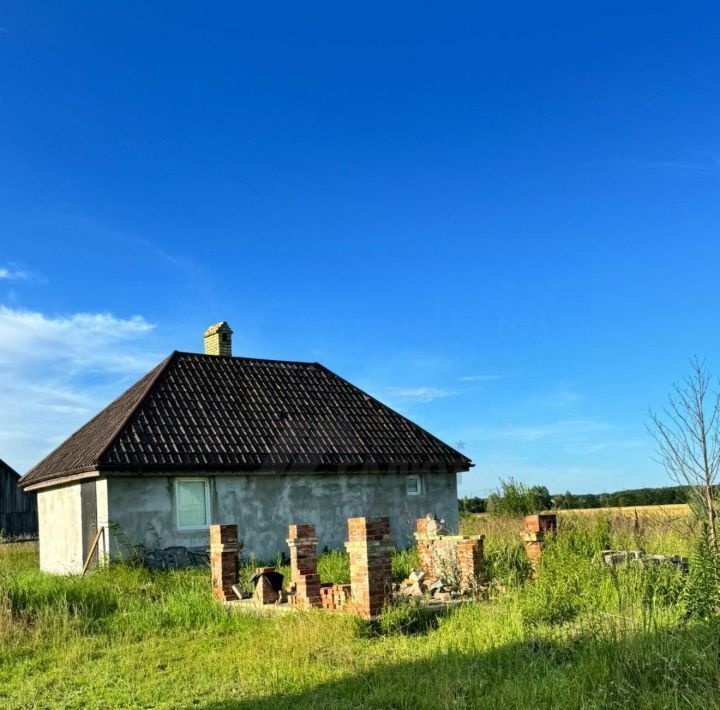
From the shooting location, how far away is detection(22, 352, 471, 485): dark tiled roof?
19.7m

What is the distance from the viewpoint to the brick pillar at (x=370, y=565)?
37.2 ft

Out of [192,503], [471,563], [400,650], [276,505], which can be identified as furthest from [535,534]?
[192,503]

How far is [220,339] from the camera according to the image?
→ 26.1m

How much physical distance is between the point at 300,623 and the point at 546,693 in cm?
469

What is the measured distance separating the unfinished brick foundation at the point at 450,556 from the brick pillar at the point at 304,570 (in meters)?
1.93

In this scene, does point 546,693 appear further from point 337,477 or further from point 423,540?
point 337,477

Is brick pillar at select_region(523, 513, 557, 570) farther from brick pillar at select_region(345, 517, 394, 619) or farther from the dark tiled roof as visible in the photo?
the dark tiled roof

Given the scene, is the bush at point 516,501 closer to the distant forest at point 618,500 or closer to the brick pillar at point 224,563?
the distant forest at point 618,500

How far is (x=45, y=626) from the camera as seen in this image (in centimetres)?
1248

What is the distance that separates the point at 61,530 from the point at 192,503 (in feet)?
14.2

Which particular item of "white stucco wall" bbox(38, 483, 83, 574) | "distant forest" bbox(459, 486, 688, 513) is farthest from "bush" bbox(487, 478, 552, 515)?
"white stucco wall" bbox(38, 483, 83, 574)

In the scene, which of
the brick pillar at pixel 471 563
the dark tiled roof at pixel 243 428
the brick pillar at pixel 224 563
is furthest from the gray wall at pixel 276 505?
the brick pillar at pixel 471 563

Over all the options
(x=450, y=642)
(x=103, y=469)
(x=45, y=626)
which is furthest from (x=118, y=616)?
(x=450, y=642)

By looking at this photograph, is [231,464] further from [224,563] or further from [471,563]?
[471,563]
